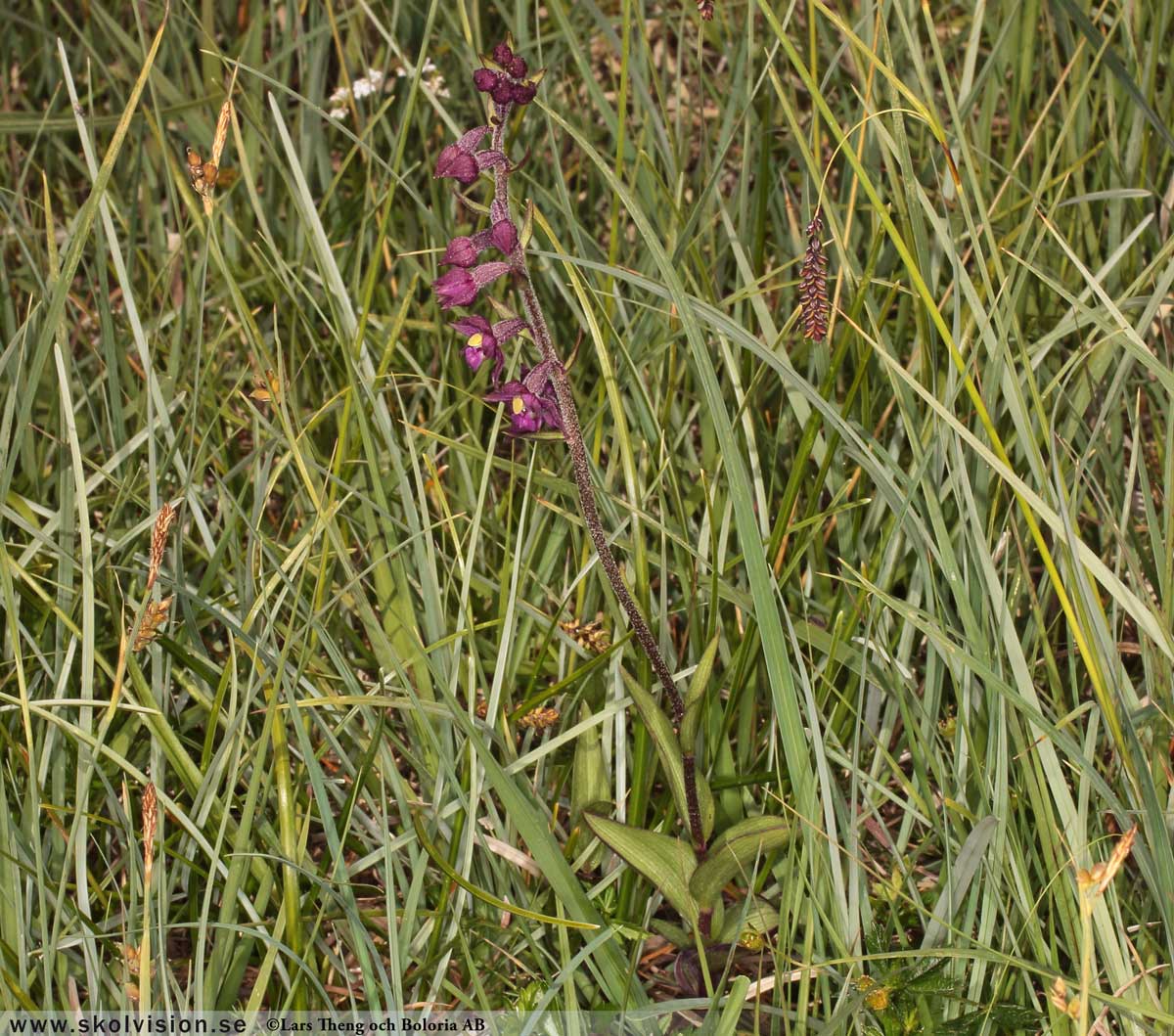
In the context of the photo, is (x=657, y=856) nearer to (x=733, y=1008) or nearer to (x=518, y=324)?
(x=733, y=1008)

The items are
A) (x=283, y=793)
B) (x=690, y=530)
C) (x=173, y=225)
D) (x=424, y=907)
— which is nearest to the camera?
(x=283, y=793)

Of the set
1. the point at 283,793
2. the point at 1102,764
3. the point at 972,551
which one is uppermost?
the point at 972,551

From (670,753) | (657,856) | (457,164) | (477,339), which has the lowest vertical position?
(657,856)

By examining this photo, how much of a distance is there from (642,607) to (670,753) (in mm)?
294

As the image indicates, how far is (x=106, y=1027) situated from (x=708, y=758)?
82cm

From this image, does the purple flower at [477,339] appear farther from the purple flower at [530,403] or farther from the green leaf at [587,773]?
the green leaf at [587,773]

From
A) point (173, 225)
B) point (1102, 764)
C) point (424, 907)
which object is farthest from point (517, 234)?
point (173, 225)

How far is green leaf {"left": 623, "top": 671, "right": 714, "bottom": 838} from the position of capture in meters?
1.41

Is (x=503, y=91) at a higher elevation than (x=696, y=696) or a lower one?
higher

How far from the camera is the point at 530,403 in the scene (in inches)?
55.6

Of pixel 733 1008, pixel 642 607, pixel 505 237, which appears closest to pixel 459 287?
pixel 505 237

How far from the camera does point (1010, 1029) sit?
130 cm

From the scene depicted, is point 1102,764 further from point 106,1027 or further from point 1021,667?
point 106,1027

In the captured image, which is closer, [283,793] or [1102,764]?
[283,793]
